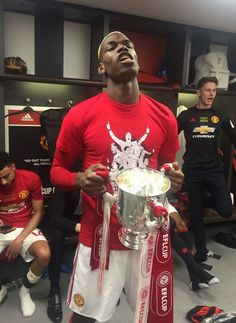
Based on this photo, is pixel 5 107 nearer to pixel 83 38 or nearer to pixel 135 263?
pixel 83 38

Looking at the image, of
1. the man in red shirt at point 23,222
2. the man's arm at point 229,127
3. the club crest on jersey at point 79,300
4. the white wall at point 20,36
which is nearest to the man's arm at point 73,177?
the club crest on jersey at point 79,300

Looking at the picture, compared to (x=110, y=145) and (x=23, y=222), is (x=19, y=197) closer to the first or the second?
(x=23, y=222)

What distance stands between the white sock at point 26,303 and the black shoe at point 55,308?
11cm

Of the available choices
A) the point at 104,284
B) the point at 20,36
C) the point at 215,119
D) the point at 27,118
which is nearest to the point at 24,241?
the point at 27,118

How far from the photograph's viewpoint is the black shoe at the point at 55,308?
1916 millimetres

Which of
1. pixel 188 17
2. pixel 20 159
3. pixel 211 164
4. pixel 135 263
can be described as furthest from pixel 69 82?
pixel 135 263

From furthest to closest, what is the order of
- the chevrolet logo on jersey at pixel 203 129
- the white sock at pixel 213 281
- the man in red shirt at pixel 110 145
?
1. the chevrolet logo on jersey at pixel 203 129
2. the white sock at pixel 213 281
3. the man in red shirt at pixel 110 145

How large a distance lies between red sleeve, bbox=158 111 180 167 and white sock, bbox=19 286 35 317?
1345 millimetres

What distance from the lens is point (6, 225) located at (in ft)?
7.09

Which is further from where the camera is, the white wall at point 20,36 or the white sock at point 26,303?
the white wall at point 20,36

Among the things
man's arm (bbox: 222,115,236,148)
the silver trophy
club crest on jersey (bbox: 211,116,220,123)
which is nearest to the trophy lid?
the silver trophy

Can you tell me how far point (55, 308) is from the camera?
1954 mm

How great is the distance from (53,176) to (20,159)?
4.57 feet

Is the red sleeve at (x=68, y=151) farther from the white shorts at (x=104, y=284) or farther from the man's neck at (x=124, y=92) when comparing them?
the white shorts at (x=104, y=284)
